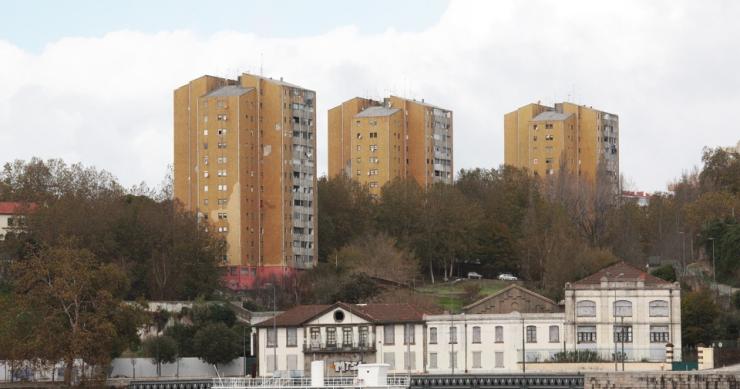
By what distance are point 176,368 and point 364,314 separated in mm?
14264

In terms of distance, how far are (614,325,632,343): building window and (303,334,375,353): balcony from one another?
15.5m

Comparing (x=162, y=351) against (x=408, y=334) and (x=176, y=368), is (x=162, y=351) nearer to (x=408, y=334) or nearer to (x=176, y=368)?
(x=176, y=368)

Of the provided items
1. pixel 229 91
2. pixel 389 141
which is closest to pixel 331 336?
pixel 229 91

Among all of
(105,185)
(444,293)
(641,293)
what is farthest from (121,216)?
(641,293)

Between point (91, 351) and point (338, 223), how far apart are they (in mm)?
68184

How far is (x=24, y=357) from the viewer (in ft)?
309

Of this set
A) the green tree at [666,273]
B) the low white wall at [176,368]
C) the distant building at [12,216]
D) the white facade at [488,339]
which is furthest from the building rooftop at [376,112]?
the white facade at [488,339]

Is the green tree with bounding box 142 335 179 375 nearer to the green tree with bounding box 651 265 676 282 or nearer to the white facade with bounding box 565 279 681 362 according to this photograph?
the white facade with bounding box 565 279 681 362

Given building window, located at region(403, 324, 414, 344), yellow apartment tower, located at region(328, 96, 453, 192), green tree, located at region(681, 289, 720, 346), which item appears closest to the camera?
building window, located at region(403, 324, 414, 344)

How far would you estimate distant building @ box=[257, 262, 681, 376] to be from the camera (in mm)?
100438

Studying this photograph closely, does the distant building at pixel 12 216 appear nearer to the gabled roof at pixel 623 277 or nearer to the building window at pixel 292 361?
the building window at pixel 292 361

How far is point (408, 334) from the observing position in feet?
335

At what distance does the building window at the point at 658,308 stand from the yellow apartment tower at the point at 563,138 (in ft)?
307

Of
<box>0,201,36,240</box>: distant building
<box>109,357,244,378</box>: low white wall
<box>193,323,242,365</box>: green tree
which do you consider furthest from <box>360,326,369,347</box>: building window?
<box>0,201,36,240</box>: distant building
